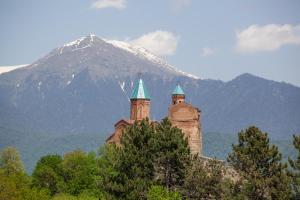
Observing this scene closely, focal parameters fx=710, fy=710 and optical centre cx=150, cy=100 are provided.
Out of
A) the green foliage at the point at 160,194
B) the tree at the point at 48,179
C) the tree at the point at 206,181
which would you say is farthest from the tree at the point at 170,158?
the tree at the point at 48,179

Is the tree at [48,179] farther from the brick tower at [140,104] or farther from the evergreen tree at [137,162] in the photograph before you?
the evergreen tree at [137,162]

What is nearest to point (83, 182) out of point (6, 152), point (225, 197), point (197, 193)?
point (6, 152)

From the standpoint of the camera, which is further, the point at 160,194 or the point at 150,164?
the point at 150,164

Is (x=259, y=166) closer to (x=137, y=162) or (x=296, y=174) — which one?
(x=296, y=174)

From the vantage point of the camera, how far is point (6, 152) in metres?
96.5

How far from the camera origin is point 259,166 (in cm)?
4075

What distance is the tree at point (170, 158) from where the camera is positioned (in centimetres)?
4922

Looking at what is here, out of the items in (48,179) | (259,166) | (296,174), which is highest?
(259,166)

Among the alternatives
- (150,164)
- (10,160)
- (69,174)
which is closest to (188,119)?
(69,174)

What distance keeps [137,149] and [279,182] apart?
14.0m

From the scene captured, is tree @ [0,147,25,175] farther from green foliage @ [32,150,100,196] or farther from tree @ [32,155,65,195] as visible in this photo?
tree @ [32,155,65,195]

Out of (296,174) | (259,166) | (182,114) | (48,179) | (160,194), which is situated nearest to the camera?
(296,174)

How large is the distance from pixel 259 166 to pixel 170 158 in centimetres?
977

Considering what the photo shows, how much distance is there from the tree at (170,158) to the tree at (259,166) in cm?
791
